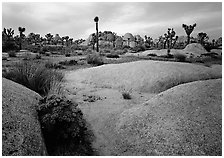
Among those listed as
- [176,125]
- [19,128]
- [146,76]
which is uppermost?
[146,76]

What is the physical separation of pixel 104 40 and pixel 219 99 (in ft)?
230

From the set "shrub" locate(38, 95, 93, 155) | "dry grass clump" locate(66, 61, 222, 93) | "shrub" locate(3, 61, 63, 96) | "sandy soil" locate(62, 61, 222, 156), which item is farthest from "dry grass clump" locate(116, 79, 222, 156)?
"dry grass clump" locate(66, 61, 222, 93)

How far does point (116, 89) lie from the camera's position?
7.71 meters

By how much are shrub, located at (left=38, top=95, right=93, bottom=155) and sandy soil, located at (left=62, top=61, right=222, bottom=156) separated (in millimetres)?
324

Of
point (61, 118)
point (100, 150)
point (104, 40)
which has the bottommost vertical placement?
point (100, 150)

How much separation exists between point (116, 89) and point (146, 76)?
63.9 inches

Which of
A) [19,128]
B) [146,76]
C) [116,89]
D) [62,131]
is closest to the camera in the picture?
[19,128]

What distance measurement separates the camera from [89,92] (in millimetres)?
7016

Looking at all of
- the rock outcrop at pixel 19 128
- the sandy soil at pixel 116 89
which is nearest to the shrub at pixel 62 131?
the rock outcrop at pixel 19 128

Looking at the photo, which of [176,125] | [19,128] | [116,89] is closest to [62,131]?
[19,128]

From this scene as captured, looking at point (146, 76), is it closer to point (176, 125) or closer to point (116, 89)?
point (116, 89)

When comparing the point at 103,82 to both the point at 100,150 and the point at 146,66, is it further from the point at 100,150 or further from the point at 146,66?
the point at 100,150

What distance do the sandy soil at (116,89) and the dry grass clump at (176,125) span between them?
0.10 metres

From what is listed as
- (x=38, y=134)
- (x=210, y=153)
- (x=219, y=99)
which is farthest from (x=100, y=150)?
(x=219, y=99)
